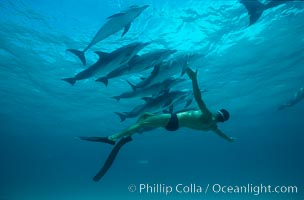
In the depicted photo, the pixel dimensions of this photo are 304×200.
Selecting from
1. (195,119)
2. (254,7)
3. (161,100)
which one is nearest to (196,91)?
(195,119)

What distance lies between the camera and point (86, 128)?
48.4 metres

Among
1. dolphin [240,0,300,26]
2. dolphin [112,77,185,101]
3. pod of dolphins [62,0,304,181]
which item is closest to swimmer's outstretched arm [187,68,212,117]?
pod of dolphins [62,0,304,181]

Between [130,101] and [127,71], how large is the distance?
2188 cm

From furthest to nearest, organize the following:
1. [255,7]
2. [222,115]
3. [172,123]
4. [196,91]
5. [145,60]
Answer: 1. [255,7]
2. [145,60]
3. [222,115]
4. [172,123]
5. [196,91]

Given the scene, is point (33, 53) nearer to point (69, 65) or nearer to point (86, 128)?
point (69, 65)

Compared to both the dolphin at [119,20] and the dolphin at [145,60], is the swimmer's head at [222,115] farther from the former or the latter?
the dolphin at [119,20]

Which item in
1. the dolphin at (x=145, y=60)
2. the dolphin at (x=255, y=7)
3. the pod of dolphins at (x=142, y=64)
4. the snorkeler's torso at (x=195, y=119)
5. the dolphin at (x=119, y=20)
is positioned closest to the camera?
the snorkeler's torso at (x=195, y=119)

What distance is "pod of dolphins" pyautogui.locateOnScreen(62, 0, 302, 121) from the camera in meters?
8.02

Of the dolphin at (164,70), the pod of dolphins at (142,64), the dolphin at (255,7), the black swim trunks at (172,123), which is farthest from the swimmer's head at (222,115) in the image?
the dolphin at (255,7)

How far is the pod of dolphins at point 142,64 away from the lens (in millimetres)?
8016

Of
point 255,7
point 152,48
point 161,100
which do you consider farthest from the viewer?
point 152,48

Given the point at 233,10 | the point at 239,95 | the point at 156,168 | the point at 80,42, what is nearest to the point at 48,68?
the point at 80,42

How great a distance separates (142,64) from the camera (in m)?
8.59

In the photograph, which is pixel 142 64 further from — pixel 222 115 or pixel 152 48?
pixel 152 48
